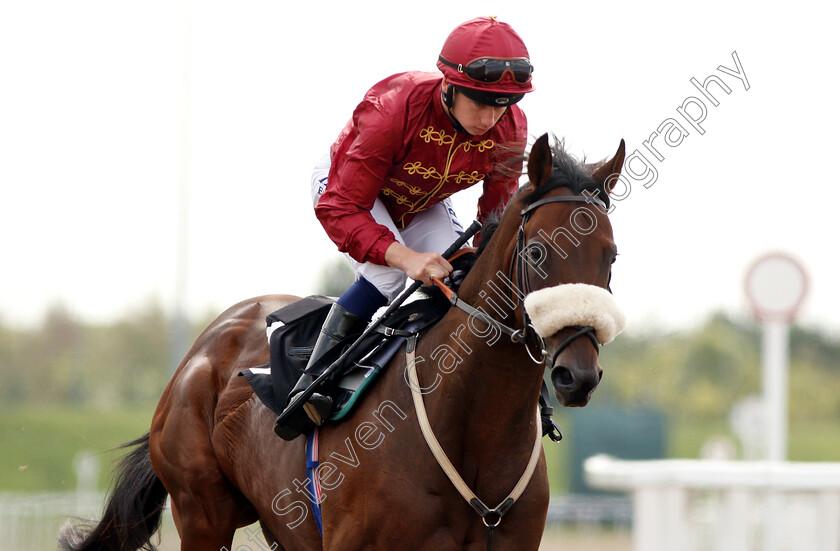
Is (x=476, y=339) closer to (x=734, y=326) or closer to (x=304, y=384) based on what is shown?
(x=304, y=384)

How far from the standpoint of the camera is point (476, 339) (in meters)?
3.23

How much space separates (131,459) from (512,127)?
2889 mm

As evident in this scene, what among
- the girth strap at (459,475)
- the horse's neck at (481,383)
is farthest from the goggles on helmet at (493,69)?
the girth strap at (459,475)

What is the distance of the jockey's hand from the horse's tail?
2443 millimetres

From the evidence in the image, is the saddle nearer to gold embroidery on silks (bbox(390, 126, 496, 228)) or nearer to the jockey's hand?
the jockey's hand

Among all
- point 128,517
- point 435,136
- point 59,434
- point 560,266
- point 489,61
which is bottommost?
point 59,434

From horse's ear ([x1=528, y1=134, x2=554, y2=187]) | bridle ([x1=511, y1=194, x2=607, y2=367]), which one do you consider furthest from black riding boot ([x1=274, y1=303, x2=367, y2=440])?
horse's ear ([x1=528, y1=134, x2=554, y2=187])

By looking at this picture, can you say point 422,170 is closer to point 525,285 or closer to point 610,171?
point 610,171

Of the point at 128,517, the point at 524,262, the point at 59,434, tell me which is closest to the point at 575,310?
the point at 524,262

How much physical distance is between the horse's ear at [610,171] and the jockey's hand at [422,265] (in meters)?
0.61

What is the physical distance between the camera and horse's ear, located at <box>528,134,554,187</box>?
3.03 m

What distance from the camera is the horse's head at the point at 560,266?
2719 mm

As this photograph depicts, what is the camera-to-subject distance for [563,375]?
2.70 metres

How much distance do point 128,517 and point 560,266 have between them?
10.7 ft
